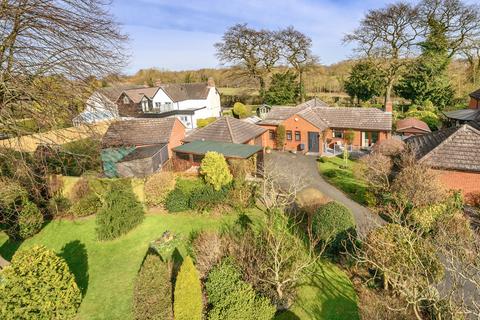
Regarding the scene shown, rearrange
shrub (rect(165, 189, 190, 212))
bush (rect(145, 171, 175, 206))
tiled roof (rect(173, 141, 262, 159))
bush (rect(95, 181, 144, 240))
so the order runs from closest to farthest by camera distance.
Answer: bush (rect(95, 181, 144, 240))
shrub (rect(165, 189, 190, 212))
bush (rect(145, 171, 175, 206))
tiled roof (rect(173, 141, 262, 159))

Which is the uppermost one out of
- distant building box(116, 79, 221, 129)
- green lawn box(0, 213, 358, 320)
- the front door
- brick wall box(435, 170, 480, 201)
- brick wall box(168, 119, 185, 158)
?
distant building box(116, 79, 221, 129)

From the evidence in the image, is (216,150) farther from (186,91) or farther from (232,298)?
(186,91)

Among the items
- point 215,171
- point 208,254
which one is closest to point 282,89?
point 215,171

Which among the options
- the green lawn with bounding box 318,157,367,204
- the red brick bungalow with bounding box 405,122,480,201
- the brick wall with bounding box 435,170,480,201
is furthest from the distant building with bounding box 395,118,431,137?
the brick wall with bounding box 435,170,480,201

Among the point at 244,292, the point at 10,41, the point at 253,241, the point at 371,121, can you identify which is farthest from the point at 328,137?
the point at 10,41

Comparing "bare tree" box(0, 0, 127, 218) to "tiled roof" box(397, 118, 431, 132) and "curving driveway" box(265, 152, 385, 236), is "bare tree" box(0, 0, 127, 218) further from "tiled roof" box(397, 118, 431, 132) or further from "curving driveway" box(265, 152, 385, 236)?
"tiled roof" box(397, 118, 431, 132)

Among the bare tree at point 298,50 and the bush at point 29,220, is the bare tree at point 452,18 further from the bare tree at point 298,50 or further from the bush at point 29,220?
the bush at point 29,220
